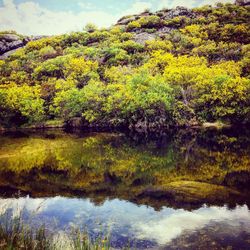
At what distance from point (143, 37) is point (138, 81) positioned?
42302 millimetres

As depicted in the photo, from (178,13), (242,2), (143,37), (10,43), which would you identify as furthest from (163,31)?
(10,43)

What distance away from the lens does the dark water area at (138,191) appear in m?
14.4

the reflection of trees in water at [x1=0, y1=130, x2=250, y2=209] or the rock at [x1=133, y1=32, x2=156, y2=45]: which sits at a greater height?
the rock at [x1=133, y1=32, x2=156, y2=45]

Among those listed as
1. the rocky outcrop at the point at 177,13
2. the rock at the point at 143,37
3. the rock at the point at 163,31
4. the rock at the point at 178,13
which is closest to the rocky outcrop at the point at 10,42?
the rock at the point at 143,37

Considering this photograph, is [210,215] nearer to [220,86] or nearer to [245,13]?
[220,86]

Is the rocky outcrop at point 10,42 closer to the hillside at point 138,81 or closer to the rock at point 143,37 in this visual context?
the hillside at point 138,81

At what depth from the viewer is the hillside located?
54500mm

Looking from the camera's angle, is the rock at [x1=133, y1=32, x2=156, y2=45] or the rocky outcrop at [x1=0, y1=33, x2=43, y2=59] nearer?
the rock at [x1=133, y1=32, x2=156, y2=45]

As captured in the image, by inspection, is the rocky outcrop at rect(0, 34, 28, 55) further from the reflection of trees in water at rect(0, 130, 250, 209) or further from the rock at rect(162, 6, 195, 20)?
the reflection of trees in water at rect(0, 130, 250, 209)

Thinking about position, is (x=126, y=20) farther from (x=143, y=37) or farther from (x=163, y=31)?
(x=143, y=37)

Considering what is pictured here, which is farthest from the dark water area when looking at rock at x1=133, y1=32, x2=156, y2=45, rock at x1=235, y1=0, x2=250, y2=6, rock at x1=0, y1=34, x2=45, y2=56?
rock at x1=235, y1=0, x2=250, y2=6

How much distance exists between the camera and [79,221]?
16141mm

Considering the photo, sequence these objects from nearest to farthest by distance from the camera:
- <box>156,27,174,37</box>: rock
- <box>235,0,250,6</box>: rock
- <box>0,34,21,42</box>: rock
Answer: <box>156,27,174,37</box>: rock
<box>0,34,21,42</box>: rock
<box>235,0,250,6</box>: rock

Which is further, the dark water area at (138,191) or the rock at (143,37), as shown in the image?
the rock at (143,37)
